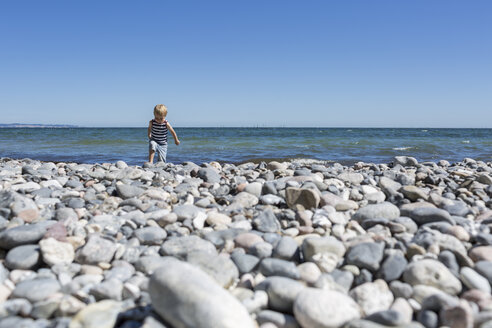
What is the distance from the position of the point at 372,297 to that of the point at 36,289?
1619 millimetres

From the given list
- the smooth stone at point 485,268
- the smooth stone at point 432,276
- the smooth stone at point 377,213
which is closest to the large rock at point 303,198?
the smooth stone at point 377,213

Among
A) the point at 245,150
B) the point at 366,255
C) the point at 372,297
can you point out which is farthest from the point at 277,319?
the point at 245,150

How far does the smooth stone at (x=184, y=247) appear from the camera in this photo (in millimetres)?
2172

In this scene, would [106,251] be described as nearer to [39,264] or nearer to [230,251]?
[39,264]

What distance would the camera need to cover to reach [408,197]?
3361mm

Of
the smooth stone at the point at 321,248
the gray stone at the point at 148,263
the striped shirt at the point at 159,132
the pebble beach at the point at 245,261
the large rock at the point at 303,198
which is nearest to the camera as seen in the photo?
the pebble beach at the point at 245,261

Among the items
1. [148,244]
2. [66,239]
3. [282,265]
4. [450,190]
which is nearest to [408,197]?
[450,190]

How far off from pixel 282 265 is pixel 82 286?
3.39ft

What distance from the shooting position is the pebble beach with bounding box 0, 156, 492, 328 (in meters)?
1.51

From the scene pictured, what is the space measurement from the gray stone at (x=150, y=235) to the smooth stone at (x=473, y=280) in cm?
177

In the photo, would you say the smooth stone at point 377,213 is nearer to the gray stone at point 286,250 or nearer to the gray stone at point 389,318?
the gray stone at point 286,250

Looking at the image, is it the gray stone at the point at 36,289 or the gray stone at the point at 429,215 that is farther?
the gray stone at the point at 429,215

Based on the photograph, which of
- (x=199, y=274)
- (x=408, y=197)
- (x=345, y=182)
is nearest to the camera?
(x=199, y=274)

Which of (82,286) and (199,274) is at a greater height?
(199,274)
